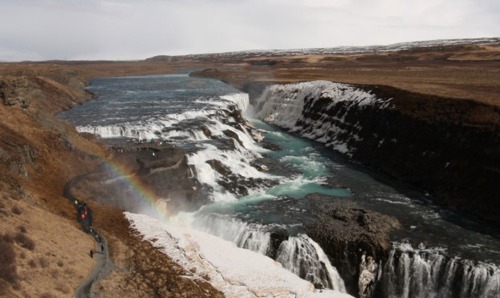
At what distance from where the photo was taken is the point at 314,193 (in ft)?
109

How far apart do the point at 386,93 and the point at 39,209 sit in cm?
4043

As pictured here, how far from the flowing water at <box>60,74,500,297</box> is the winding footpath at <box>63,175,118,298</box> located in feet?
25.7

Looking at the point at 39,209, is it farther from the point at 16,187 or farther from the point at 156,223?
the point at 156,223

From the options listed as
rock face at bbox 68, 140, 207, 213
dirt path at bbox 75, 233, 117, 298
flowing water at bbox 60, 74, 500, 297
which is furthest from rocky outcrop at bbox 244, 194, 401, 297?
dirt path at bbox 75, 233, 117, 298

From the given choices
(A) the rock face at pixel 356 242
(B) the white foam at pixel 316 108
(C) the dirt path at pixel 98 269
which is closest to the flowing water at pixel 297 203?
(A) the rock face at pixel 356 242

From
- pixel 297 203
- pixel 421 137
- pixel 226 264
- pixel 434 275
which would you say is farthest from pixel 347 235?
pixel 421 137

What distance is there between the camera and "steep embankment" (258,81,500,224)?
3059 centimetres

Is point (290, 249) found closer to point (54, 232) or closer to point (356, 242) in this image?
point (356, 242)

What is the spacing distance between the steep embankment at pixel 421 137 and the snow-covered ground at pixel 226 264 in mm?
15686

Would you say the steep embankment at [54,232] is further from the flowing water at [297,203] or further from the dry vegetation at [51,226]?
the flowing water at [297,203]

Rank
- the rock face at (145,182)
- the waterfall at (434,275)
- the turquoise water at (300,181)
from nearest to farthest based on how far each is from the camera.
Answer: the waterfall at (434,275)
the turquoise water at (300,181)
the rock face at (145,182)

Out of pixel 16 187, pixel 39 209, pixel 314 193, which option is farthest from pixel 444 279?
pixel 16 187

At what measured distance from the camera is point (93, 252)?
20.1 m

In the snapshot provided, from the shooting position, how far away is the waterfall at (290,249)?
78.2 ft
